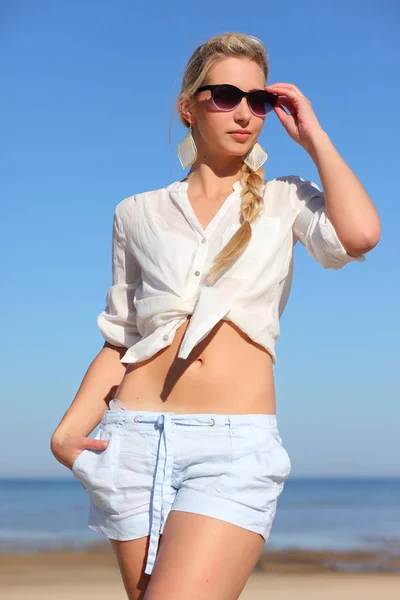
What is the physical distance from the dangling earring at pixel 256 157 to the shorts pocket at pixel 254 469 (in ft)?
3.33

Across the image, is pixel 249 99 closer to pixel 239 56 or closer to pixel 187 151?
pixel 239 56

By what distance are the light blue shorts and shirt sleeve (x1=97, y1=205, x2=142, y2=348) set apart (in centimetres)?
48

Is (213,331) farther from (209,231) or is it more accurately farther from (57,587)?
(57,587)

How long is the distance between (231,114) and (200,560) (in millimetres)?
1492

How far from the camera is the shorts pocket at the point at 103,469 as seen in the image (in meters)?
2.84

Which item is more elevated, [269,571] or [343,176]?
[343,176]

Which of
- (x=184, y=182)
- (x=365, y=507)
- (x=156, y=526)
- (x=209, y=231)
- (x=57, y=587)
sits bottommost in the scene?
(x=365, y=507)

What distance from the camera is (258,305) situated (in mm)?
2979

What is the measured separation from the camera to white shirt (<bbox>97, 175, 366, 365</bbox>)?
2.91 m

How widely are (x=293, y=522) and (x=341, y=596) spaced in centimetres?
1098

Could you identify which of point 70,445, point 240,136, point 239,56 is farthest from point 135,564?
point 239,56

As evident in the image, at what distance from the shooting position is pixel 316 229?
2967mm

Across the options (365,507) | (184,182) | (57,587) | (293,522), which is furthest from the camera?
(365,507)

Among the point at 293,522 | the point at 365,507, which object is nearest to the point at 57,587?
the point at 293,522
